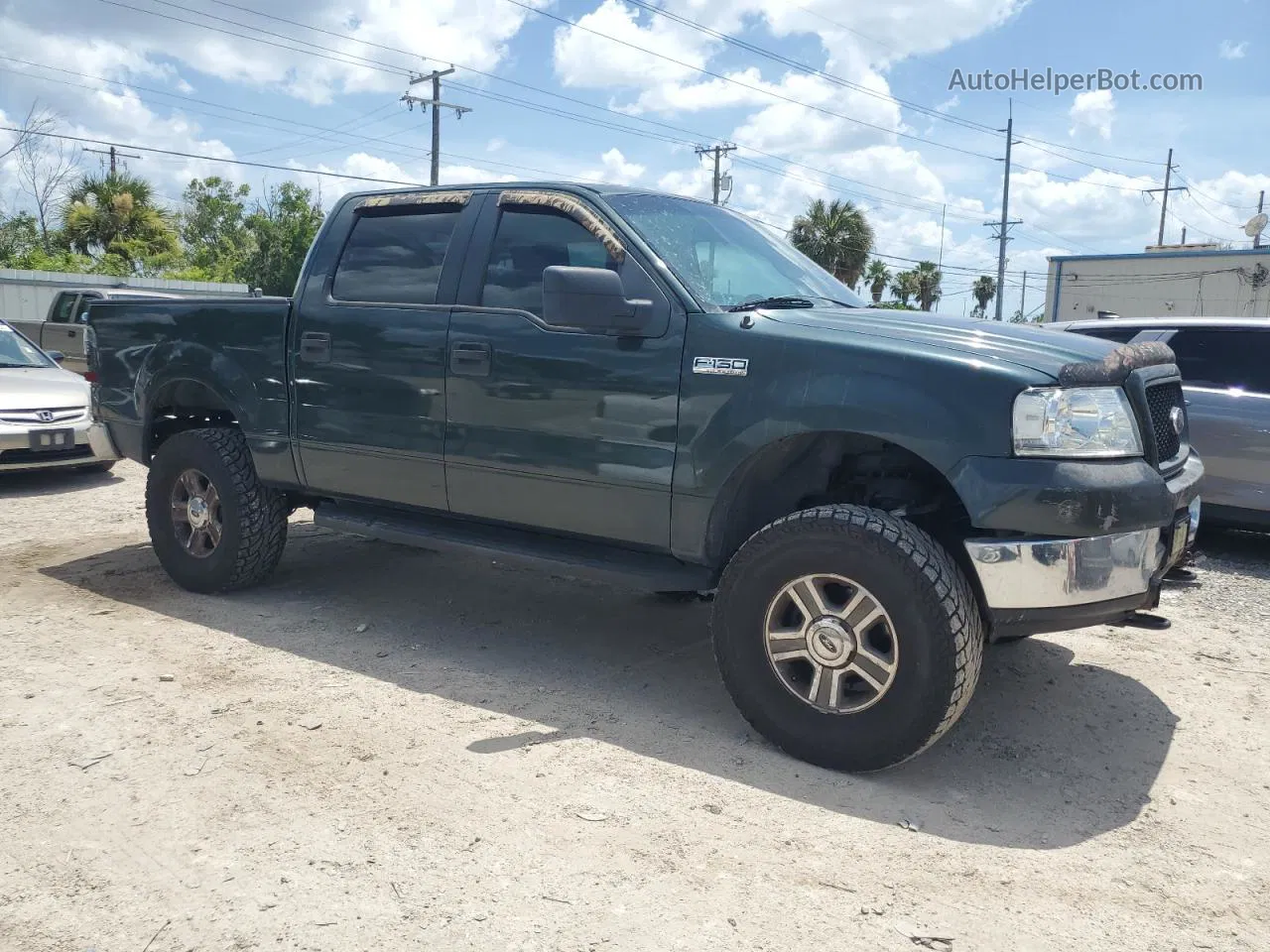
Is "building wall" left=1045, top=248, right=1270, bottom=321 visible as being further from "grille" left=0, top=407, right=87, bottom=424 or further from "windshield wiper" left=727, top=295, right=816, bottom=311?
"windshield wiper" left=727, top=295, right=816, bottom=311

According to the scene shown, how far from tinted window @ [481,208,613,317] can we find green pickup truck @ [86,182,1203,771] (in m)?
0.01

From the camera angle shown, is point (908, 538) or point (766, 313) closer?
point (908, 538)

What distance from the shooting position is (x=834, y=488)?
4020 millimetres

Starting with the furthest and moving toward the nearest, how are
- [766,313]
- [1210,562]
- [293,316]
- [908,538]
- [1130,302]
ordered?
[1130,302] → [1210,562] → [293,316] → [766,313] → [908,538]

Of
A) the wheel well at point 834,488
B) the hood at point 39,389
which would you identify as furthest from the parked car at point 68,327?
the wheel well at point 834,488

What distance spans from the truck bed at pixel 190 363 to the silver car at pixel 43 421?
2.87 meters

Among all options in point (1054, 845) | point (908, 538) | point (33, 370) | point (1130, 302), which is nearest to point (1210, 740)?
point (1054, 845)

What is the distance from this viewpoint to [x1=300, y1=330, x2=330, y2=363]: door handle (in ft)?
15.7

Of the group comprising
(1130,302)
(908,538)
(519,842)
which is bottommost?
(519,842)

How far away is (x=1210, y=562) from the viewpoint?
6.89 meters

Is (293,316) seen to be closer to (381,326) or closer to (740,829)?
(381,326)

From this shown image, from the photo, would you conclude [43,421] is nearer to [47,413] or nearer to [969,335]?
[47,413]

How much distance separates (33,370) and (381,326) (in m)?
6.44

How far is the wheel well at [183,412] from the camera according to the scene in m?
5.49
